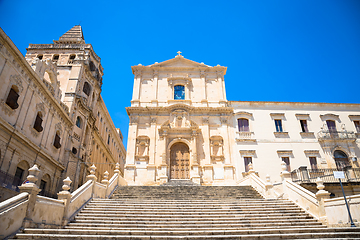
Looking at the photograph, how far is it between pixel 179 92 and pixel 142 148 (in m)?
7.25

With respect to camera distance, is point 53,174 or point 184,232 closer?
point 184,232

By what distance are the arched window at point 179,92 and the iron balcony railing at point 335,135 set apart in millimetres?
14141

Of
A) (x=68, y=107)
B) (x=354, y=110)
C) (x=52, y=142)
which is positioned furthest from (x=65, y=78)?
(x=354, y=110)

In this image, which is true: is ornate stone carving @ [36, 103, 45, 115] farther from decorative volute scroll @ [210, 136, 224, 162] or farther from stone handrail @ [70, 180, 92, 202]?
decorative volute scroll @ [210, 136, 224, 162]

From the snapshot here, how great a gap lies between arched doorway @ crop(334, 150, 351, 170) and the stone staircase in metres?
14.8

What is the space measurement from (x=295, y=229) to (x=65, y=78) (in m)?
25.4

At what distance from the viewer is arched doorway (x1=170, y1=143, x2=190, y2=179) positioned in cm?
2292

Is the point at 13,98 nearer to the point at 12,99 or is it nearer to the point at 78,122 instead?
the point at 12,99

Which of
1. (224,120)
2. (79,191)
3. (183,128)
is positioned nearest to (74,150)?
(183,128)

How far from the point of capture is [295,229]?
8.95 meters

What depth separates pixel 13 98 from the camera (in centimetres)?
1579

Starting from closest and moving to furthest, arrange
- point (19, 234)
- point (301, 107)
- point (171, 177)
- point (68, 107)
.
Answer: point (19, 234) < point (171, 177) < point (68, 107) < point (301, 107)

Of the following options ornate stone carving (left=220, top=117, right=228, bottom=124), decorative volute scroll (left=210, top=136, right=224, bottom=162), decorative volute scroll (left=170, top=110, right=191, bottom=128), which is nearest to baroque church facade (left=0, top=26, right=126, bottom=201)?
decorative volute scroll (left=170, top=110, right=191, bottom=128)

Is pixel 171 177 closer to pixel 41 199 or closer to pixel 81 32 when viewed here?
pixel 41 199
